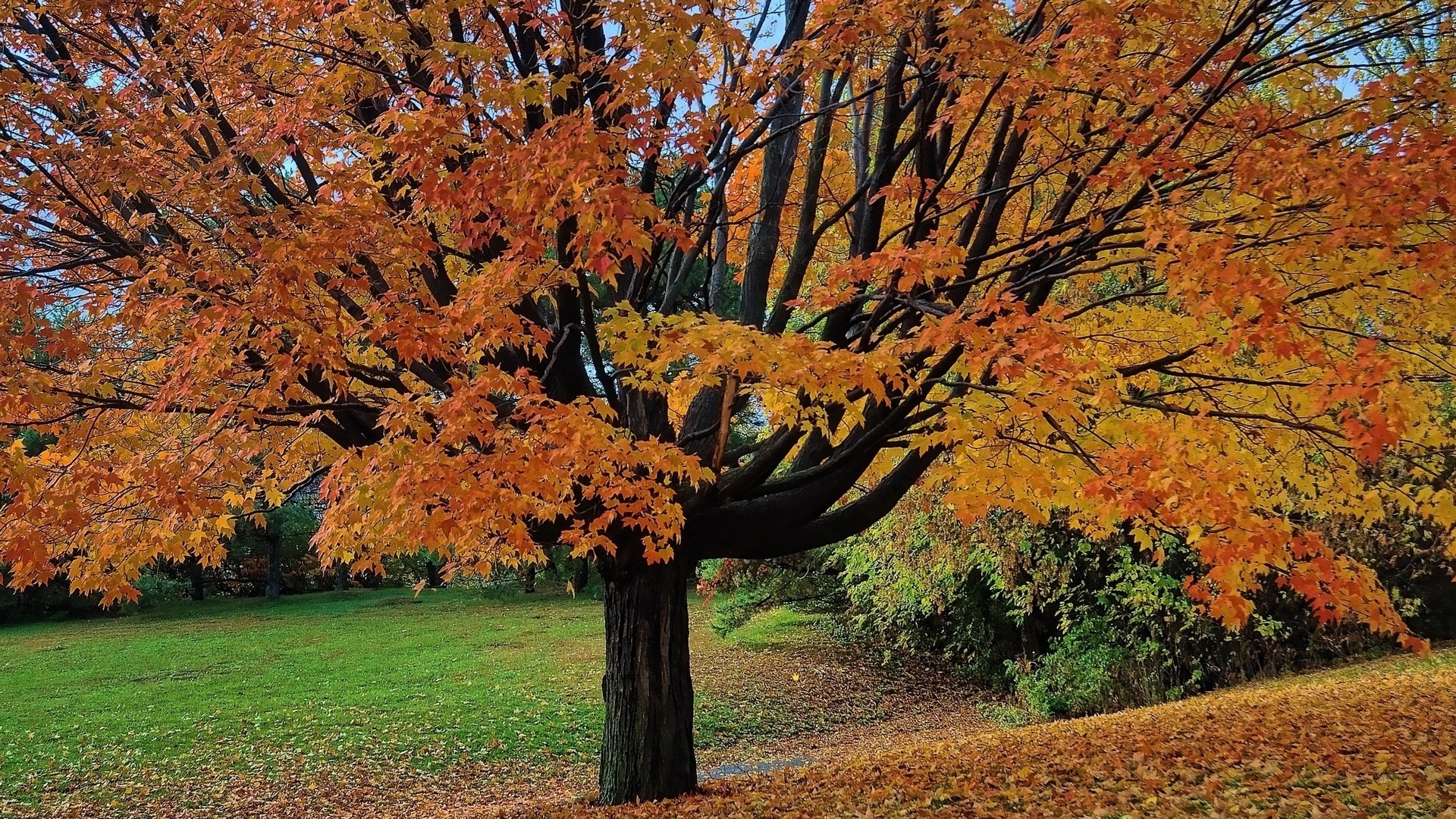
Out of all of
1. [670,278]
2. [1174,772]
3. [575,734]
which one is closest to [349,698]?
[575,734]

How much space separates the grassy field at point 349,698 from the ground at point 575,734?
61 mm

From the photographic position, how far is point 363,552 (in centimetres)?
628

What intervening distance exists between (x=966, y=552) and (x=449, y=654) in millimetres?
12094

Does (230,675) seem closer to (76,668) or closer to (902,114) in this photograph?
(76,668)

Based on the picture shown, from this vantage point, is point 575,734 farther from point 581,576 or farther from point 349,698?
point 581,576

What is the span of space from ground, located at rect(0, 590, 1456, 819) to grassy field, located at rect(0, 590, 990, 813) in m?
0.06

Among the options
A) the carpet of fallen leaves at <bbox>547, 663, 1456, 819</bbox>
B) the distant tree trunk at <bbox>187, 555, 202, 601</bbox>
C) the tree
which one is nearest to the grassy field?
the carpet of fallen leaves at <bbox>547, 663, 1456, 819</bbox>

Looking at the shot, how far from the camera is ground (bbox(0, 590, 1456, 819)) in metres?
5.48

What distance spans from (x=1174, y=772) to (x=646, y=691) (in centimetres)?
347

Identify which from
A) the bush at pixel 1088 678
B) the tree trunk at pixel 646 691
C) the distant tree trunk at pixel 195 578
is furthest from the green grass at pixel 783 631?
the distant tree trunk at pixel 195 578

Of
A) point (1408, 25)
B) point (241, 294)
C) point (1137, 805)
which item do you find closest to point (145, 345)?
point (241, 294)

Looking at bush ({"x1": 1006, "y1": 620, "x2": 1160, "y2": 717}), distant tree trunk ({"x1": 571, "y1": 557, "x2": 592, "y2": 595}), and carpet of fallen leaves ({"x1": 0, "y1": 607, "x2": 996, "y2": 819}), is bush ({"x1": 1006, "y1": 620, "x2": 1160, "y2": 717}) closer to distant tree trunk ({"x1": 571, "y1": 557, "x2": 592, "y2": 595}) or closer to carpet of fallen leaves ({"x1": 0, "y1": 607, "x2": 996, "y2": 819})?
carpet of fallen leaves ({"x1": 0, "y1": 607, "x2": 996, "y2": 819})

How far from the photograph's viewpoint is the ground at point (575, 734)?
548cm

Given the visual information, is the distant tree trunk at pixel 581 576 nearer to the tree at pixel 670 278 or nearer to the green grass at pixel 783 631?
the green grass at pixel 783 631
